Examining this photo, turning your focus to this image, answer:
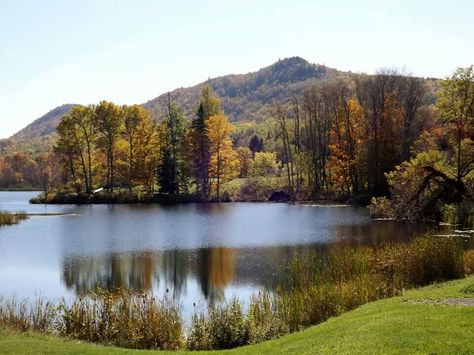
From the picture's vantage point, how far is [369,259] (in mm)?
19484

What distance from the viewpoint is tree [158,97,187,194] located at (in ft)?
243

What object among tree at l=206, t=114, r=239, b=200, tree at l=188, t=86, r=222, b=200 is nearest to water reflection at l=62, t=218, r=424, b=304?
tree at l=206, t=114, r=239, b=200

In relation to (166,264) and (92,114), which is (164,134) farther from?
(166,264)

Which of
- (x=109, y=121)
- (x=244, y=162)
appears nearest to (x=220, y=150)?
(x=109, y=121)

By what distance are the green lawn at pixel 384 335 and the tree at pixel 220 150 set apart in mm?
60695

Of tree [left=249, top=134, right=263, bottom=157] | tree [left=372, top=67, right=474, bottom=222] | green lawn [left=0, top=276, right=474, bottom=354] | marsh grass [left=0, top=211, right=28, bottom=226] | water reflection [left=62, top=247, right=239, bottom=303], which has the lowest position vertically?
water reflection [left=62, top=247, right=239, bottom=303]

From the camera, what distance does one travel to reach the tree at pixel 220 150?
7525 cm

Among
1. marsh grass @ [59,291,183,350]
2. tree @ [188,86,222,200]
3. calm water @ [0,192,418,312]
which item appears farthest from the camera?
tree @ [188,86,222,200]

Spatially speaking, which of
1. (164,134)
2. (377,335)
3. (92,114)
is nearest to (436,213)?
(377,335)

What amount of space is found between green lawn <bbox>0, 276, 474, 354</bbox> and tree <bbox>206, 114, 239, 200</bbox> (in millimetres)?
60695

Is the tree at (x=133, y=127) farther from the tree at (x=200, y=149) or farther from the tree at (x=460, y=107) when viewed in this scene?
the tree at (x=460, y=107)

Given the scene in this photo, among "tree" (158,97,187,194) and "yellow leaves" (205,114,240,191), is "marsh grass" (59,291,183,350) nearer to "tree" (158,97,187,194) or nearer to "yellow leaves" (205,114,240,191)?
"tree" (158,97,187,194)

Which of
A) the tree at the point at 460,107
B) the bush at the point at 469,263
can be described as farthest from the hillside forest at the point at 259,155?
the bush at the point at 469,263

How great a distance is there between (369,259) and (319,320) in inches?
206
